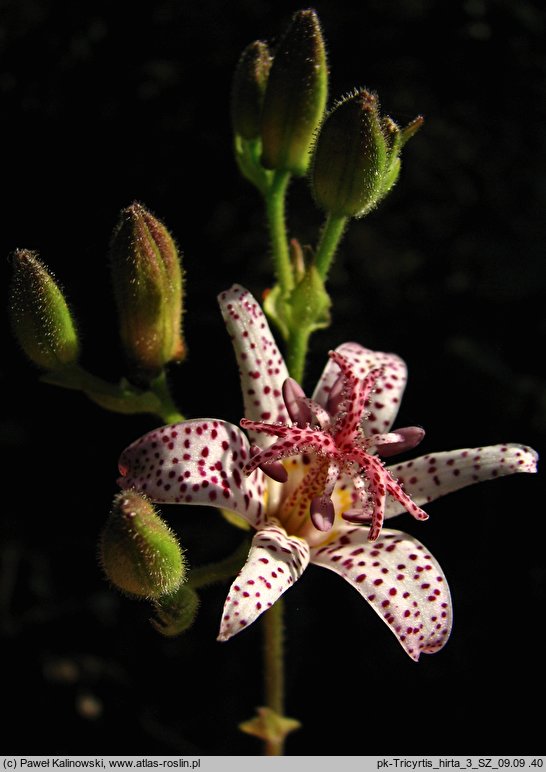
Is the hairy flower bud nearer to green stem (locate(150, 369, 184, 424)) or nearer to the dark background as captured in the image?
green stem (locate(150, 369, 184, 424))

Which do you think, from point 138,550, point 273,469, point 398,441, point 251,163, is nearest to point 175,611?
point 138,550

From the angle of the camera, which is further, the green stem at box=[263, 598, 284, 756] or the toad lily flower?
the green stem at box=[263, 598, 284, 756]

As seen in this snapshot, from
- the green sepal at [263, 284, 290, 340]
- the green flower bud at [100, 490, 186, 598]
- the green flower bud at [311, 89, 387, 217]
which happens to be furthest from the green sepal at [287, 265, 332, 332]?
the green flower bud at [100, 490, 186, 598]

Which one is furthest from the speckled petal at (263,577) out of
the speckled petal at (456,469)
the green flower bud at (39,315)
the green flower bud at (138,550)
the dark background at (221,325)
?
the dark background at (221,325)

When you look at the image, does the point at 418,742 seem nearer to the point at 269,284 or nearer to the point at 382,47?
the point at 269,284

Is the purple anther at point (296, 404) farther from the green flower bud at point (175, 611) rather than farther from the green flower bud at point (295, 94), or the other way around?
the green flower bud at point (295, 94)

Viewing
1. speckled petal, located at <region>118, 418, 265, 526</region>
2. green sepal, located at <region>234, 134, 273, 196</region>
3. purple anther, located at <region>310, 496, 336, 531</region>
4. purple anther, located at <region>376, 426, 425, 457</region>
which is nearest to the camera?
speckled petal, located at <region>118, 418, 265, 526</region>

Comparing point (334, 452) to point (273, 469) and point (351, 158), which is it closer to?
point (273, 469)

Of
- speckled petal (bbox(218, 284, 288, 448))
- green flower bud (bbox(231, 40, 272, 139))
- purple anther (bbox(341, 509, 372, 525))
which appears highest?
green flower bud (bbox(231, 40, 272, 139))

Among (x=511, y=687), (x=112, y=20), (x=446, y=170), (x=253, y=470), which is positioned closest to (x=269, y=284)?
(x=446, y=170)
